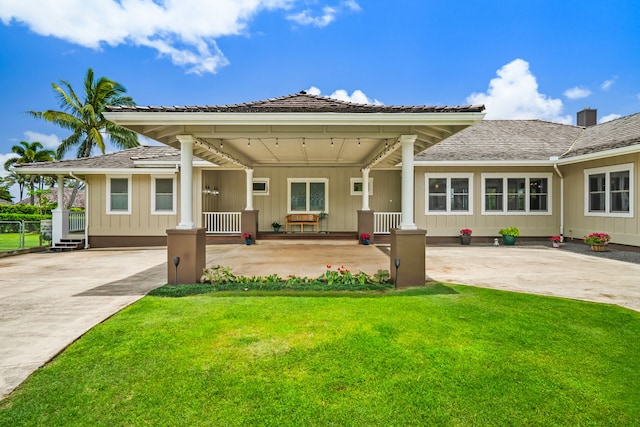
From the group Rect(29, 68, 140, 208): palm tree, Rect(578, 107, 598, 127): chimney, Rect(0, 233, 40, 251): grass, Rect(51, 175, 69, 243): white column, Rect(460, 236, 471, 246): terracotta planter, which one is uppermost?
Rect(29, 68, 140, 208): palm tree

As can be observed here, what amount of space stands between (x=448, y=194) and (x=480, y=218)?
1390mm

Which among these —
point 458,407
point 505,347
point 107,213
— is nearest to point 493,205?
point 505,347

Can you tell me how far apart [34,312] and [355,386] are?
4374mm

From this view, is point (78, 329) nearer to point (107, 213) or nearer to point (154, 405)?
point (154, 405)

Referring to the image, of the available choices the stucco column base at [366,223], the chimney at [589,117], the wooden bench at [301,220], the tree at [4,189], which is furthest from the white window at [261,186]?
the tree at [4,189]

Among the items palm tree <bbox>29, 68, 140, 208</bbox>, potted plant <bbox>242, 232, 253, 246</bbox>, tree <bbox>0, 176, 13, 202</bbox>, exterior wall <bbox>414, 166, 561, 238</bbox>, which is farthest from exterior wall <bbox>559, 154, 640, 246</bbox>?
tree <bbox>0, 176, 13, 202</bbox>

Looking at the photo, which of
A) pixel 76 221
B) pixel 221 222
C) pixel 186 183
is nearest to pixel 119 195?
pixel 76 221

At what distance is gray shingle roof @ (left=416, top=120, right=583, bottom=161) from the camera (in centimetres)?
1224

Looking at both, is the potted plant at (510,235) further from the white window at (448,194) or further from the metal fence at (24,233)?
the metal fence at (24,233)

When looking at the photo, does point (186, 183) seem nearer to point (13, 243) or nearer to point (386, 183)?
point (386, 183)

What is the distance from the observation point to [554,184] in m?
12.4

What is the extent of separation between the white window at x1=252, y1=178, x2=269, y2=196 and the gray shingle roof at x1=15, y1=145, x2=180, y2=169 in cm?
304

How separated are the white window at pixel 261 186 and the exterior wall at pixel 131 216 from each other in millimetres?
3027

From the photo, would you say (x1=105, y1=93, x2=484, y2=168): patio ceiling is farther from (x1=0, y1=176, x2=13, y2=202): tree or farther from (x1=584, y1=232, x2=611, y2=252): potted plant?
Answer: (x1=0, y1=176, x2=13, y2=202): tree
